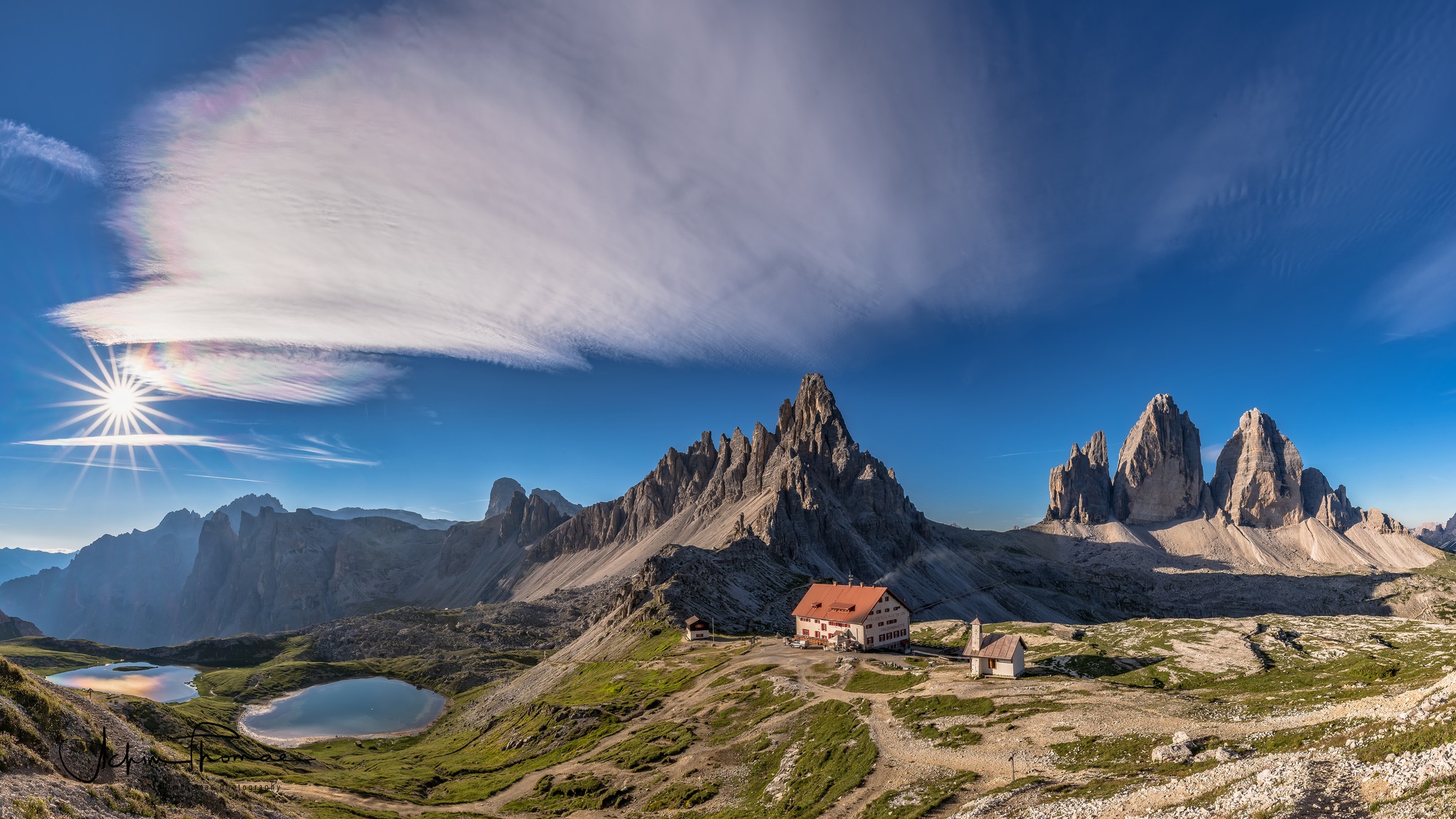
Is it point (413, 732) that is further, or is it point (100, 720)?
point (413, 732)

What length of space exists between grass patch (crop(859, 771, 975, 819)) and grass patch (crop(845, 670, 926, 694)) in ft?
86.8

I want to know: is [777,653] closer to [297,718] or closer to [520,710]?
[520,710]

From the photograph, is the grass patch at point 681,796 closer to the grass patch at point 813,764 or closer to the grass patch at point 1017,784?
the grass patch at point 813,764

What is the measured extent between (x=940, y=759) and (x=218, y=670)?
239 meters

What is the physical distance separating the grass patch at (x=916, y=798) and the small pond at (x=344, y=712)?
12528 cm

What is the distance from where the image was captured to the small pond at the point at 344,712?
125 meters

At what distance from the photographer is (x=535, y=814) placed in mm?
59875

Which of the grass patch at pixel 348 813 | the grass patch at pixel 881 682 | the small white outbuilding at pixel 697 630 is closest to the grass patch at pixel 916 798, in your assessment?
the grass patch at pixel 881 682

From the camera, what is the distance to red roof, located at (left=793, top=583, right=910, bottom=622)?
320 ft

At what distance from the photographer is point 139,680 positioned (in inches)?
6801

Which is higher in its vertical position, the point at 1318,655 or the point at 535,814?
the point at 1318,655

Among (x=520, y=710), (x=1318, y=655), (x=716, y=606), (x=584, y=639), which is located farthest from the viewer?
(x=584, y=639)

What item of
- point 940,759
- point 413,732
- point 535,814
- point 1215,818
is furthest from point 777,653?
point 413,732

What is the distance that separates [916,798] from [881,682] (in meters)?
33.5
